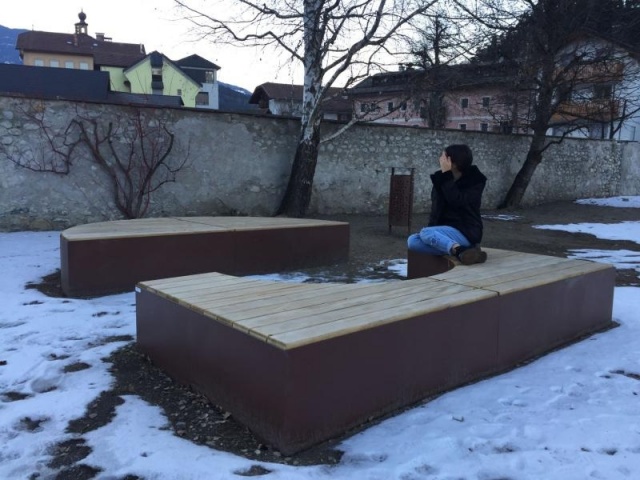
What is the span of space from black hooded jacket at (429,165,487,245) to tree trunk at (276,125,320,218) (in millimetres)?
5811

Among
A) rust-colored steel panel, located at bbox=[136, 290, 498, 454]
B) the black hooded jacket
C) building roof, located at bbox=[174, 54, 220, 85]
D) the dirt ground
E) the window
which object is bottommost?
the dirt ground

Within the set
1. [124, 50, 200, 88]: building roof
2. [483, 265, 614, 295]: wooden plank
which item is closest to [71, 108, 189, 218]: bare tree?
[483, 265, 614, 295]: wooden plank

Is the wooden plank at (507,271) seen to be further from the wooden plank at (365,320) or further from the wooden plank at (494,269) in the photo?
the wooden plank at (365,320)

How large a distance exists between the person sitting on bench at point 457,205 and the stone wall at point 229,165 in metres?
5.94

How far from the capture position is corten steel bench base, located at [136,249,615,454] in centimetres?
225

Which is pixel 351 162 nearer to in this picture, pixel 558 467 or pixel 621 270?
pixel 621 270

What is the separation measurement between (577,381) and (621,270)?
3.77 metres

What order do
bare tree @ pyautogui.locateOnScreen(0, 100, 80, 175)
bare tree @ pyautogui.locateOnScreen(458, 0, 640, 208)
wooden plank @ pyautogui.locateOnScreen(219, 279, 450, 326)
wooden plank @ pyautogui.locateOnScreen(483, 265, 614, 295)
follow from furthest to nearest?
bare tree @ pyautogui.locateOnScreen(458, 0, 640, 208), bare tree @ pyautogui.locateOnScreen(0, 100, 80, 175), wooden plank @ pyautogui.locateOnScreen(483, 265, 614, 295), wooden plank @ pyautogui.locateOnScreen(219, 279, 450, 326)

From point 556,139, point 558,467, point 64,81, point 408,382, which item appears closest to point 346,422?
point 408,382

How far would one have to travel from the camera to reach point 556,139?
15617mm

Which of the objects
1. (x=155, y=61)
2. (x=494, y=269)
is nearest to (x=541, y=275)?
(x=494, y=269)

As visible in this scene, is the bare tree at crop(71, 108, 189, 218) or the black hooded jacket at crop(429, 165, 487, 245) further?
the bare tree at crop(71, 108, 189, 218)

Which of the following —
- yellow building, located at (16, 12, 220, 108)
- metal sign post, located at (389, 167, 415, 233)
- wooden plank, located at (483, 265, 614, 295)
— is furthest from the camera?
yellow building, located at (16, 12, 220, 108)

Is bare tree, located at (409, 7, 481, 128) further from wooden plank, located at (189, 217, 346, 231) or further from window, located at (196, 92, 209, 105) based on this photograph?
window, located at (196, 92, 209, 105)
